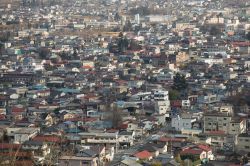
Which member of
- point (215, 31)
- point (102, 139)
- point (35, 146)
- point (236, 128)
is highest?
point (35, 146)

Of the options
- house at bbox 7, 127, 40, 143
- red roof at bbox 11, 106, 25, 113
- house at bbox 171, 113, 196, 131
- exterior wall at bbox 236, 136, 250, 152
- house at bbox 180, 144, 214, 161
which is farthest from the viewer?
red roof at bbox 11, 106, 25, 113

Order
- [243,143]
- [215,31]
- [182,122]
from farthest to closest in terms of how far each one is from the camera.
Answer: [215,31]
[182,122]
[243,143]

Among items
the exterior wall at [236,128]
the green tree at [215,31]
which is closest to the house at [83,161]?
the exterior wall at [236,128]

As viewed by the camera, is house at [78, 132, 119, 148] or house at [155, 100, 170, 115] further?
house at [155, 100, 170, 115]

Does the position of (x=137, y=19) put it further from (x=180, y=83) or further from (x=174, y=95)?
(x=174, y=95)

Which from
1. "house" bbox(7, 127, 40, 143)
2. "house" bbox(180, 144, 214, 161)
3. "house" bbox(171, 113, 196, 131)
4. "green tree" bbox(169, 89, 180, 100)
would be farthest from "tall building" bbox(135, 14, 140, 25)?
"house" bbox(180, 144, 214, 161)

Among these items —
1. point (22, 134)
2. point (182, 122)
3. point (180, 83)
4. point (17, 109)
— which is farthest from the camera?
point (180, 83)

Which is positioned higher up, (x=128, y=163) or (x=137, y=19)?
(x=128, y=163)

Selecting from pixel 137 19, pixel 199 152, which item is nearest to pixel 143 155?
pixel 199 152

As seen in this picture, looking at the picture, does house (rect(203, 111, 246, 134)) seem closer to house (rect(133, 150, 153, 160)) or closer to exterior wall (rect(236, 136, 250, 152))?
exterior wall (rect(236, 136, 250, 152))

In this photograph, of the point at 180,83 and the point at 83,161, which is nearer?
the point at 83,161

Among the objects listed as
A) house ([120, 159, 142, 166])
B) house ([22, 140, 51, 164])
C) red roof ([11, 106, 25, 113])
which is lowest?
red roof ([11, 106, 25, 113])

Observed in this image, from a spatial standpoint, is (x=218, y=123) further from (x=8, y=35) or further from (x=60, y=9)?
(x=60, y=9)
